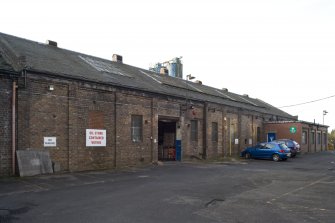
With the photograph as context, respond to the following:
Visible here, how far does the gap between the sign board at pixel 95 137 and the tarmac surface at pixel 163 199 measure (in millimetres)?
3243

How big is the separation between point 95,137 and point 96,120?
0.97 meters

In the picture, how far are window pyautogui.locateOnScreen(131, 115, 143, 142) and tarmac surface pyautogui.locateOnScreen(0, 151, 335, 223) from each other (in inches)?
253

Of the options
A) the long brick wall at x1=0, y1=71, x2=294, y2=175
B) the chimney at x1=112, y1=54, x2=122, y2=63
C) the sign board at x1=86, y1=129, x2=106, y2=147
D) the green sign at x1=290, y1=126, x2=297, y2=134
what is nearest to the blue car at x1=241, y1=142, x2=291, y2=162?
the long brick wall at x1=0, y1=71, x2=294, y2=175

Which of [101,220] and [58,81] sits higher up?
[58,81]

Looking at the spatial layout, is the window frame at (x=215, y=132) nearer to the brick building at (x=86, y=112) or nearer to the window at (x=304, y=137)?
the brick building at (x=86, y=112)

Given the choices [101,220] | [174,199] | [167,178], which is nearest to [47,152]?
[167,178]

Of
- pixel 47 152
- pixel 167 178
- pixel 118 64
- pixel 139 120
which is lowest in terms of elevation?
pixel 167 178

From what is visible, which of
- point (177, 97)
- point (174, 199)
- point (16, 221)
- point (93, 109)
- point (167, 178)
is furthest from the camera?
point (177, 97)

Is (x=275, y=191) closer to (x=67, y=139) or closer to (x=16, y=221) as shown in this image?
(x=16, y=221)

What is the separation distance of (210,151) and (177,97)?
21.7ft

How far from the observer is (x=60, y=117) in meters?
17.8

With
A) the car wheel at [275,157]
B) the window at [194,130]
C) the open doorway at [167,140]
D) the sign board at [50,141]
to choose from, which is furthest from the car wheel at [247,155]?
the sign board at [50,141]

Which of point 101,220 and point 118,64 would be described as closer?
point 101,220

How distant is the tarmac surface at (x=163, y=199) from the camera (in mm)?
8602
